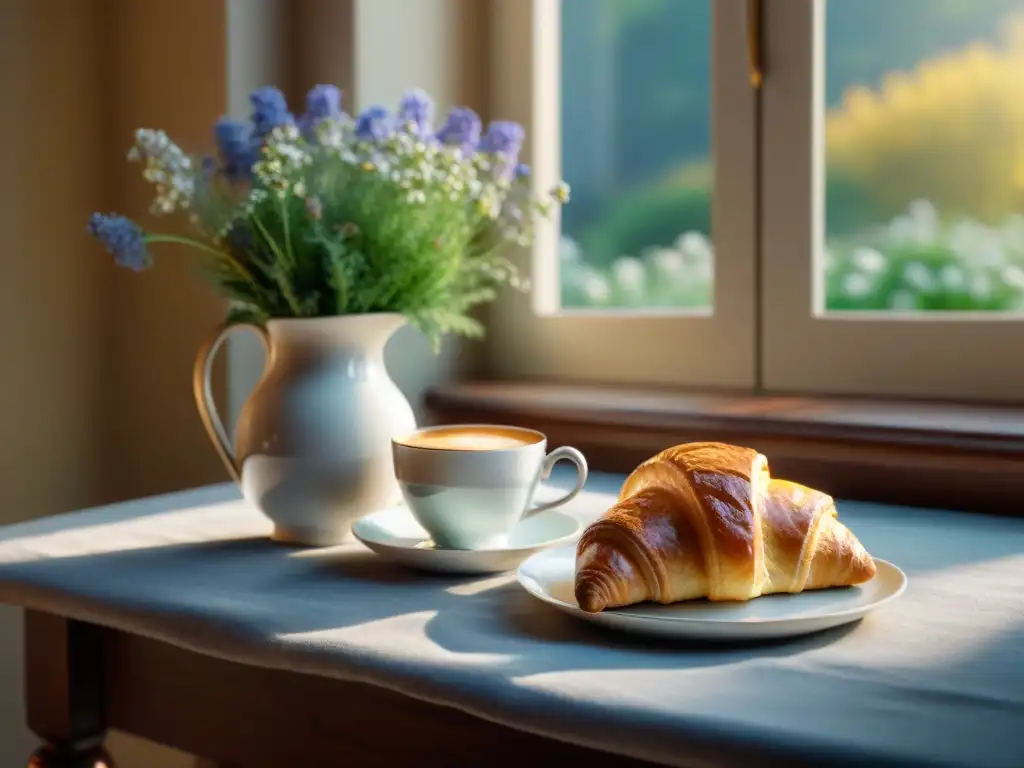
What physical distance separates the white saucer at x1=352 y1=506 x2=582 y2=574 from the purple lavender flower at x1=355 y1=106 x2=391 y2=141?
13.0 inches

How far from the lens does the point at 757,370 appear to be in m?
1.33

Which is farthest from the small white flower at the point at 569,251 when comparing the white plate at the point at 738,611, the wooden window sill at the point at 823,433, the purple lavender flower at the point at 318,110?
the white plate at the point at 738,611

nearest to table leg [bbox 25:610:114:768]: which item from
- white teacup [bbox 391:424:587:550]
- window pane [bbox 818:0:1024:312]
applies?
white teacup [bbox 391:424:587:550]

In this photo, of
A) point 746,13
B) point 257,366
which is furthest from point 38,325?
point 746,13

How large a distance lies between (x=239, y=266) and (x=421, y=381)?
52cm

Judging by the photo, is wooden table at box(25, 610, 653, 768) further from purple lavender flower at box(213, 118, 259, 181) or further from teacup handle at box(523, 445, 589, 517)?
purple lavender flower at box(213, 118, 259, 181)

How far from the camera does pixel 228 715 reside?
787mm

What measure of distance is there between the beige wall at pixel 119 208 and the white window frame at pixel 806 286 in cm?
44

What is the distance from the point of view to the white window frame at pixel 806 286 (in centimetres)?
123

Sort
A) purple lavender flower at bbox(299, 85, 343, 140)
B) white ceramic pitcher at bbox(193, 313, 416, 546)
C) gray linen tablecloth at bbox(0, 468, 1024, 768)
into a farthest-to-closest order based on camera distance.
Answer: purple lavender flower at bbox(299, 85, 343, 140), white ceramic pitcher at bbox(193, 313, 416, 546), gray linen tablecloth at bbox(0, 468, 1024, 768)

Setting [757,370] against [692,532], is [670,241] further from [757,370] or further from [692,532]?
[692,532]

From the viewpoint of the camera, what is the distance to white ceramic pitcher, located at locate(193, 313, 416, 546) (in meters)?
0.91

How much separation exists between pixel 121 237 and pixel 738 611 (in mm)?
584

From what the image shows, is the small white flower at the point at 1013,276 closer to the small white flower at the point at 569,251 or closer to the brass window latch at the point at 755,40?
the brass window latch at the point at 755,40
